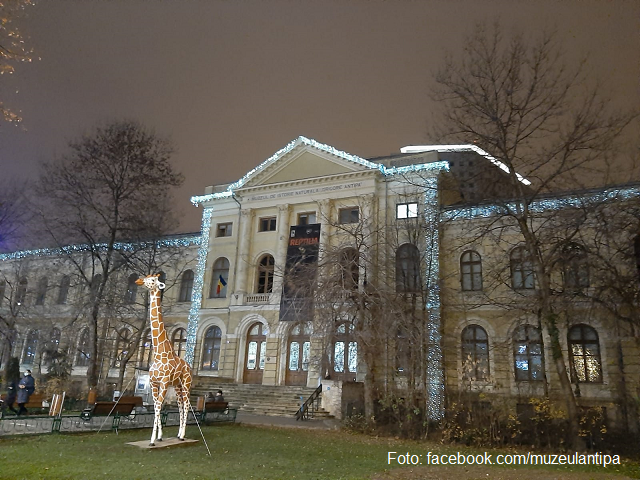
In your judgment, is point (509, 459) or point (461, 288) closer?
point (509, 459)

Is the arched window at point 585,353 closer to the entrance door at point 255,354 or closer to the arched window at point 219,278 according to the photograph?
the entrance door at point 255,354

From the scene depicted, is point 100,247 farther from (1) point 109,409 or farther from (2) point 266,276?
(1) point 109,409

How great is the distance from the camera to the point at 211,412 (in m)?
18.5

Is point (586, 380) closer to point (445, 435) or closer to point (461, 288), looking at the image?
point (461, 288)

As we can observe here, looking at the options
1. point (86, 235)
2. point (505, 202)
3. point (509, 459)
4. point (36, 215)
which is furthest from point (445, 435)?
point (36, 215)

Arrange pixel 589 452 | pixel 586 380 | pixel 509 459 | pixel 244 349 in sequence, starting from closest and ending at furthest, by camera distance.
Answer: pixel 509 459, pixel 589 452, pixel 586 380, pixel 244 349

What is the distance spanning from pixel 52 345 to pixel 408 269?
983 inches

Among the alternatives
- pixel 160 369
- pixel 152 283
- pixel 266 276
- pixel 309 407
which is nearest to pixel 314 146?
pixel 266 276

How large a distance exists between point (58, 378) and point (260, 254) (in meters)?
13.2

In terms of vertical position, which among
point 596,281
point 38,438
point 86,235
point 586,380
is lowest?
point 38,438

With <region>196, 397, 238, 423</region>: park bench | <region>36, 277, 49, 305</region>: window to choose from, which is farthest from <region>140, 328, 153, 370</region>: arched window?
<region>196, 397, 238, 423</region>: park bench

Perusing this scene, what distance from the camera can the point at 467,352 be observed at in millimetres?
25250

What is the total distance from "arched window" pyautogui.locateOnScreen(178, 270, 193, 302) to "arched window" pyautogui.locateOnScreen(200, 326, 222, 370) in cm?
367

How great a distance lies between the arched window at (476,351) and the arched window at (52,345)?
2426cm
